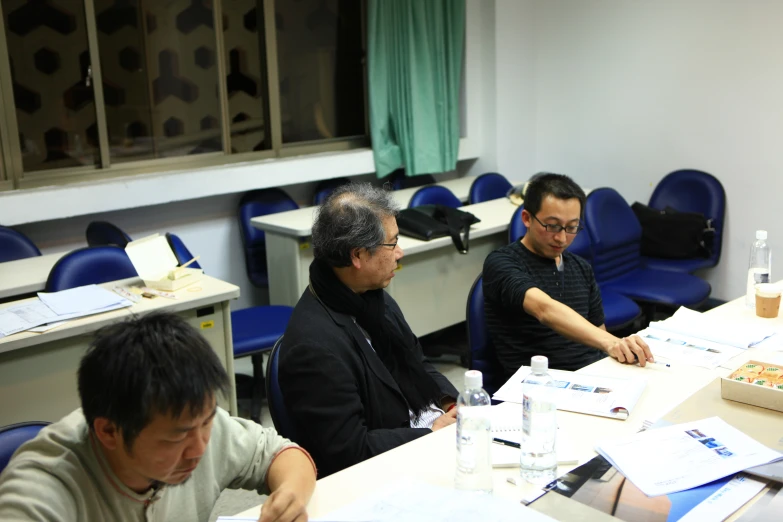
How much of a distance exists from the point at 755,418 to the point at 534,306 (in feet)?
2.33

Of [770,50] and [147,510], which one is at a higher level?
[770,50]

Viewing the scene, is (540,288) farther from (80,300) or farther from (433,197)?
(433,197)

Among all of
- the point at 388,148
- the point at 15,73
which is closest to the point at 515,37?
the point at 388,148

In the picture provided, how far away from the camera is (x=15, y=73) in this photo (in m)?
3.72

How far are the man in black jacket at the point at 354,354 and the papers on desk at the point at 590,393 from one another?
187mm

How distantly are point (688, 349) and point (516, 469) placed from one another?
90 centimetres

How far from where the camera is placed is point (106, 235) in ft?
11.2

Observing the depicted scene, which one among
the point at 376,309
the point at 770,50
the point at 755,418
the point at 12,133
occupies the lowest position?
the point at 755,418

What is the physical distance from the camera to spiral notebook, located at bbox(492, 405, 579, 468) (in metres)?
1.48

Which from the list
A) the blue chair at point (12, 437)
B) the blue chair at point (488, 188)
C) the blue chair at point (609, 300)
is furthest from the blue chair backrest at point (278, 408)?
the blue chair at point (488, 188)

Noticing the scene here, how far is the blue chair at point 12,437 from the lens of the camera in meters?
1.33

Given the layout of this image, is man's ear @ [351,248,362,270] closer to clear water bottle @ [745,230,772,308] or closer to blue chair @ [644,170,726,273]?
clear water bottle @ [745,230,772,308]

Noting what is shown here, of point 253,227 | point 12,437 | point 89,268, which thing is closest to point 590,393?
point 12,437

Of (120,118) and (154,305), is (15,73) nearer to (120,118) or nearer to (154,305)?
(120,118)
